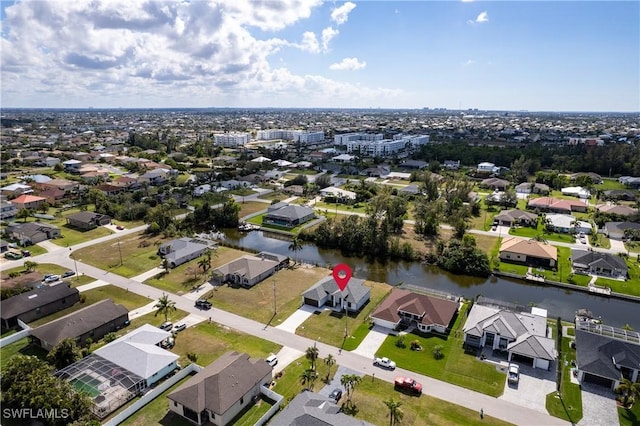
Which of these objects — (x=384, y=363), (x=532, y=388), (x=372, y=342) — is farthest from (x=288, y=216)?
(x=532, y=388)

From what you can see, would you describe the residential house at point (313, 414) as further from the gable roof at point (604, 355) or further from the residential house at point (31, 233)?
the residential house at point (31, 233)

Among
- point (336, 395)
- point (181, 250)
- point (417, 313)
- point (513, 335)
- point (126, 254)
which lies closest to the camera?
point (336, 395)

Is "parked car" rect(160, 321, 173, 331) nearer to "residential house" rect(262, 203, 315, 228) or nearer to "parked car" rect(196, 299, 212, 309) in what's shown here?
"parked car" rect(196, 299, 212, 309)

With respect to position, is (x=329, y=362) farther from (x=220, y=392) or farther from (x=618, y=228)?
(x=618, y=228)

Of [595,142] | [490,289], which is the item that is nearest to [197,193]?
[490,289]

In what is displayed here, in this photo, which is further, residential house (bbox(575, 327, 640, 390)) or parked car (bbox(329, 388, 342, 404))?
residential house (bbox(575, 327, 640, 390))

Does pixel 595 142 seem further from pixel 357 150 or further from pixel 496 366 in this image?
pixel 496 366

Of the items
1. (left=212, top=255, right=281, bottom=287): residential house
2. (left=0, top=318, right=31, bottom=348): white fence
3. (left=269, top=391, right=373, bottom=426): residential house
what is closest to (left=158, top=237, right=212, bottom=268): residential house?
(left=212, top=255, right=281, bottom=287): residential house
